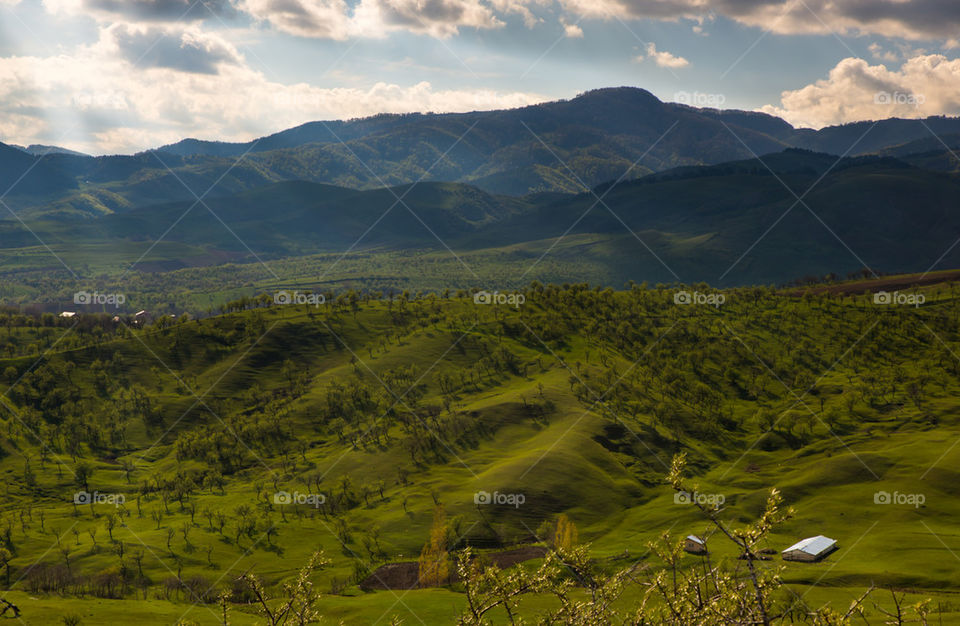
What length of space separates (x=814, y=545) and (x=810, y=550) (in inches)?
91.4

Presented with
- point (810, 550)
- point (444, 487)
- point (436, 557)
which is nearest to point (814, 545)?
point (810, 550)

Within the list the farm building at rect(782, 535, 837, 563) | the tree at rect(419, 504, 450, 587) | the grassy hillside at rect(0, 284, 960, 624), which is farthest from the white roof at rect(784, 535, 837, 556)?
the tree at rect(419, 504, 450, 587)

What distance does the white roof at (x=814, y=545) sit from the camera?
99.4 metres

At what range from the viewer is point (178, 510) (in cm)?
14588

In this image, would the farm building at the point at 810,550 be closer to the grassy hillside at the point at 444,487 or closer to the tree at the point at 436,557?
the grassy hillside at the point at 444,487

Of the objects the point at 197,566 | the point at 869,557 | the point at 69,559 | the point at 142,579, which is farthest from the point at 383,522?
the point at 869,557

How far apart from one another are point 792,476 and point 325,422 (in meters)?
128

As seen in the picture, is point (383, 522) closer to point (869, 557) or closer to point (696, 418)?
point (869, 557)

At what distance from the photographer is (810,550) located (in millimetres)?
99562

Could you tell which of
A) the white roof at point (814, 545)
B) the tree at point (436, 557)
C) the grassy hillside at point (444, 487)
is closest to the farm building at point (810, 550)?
the white roof at point (814, 545)

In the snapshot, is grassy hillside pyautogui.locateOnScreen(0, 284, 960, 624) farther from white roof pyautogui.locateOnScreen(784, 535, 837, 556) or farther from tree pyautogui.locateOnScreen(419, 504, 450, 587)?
tree pyautogui.locateOnScreen(419, 504, 450, 587)

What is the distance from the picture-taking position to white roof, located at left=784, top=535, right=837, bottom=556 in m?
99.4

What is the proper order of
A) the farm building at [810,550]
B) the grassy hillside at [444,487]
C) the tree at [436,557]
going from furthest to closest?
the tree at [436,557]
the grassy hillside at [444,487]
the farm building at [810,550]

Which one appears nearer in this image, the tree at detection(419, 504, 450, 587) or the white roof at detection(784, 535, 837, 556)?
the white roof at detection(784, 535, 837, 556)
